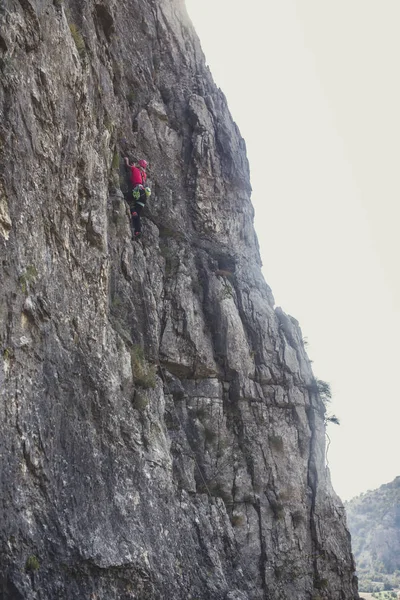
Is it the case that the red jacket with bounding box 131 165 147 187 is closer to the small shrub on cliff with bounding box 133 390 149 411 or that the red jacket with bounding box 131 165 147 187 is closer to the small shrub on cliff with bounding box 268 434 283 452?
the small shrub on cliff with bounding box 133 390 149 411

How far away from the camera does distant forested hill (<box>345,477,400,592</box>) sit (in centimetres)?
15462

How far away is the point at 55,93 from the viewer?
44.5ft

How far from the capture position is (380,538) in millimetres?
163750

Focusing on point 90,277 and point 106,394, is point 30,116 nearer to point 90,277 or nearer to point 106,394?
point 90,277

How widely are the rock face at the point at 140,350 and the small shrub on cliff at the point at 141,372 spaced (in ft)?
0.18

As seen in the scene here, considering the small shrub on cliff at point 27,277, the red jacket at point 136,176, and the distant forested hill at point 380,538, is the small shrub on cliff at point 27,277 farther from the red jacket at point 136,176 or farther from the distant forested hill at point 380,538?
the distant forested hill at point 380,538

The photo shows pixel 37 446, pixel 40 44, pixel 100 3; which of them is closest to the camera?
pixel 37 446

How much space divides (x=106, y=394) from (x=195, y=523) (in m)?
5.74

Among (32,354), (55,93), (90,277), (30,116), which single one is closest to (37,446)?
(32,354)

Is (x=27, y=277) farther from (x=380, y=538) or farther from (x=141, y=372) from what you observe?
(x=380, y=538)

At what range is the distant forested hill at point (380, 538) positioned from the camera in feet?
507

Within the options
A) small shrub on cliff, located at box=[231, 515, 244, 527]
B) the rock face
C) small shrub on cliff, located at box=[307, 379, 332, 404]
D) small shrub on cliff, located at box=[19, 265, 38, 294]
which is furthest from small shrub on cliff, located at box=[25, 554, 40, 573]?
small shrub on cliff, located at box=[307, 379, 332, 404]

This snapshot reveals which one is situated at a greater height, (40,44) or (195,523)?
(40,44)

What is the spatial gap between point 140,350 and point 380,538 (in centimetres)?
17140
